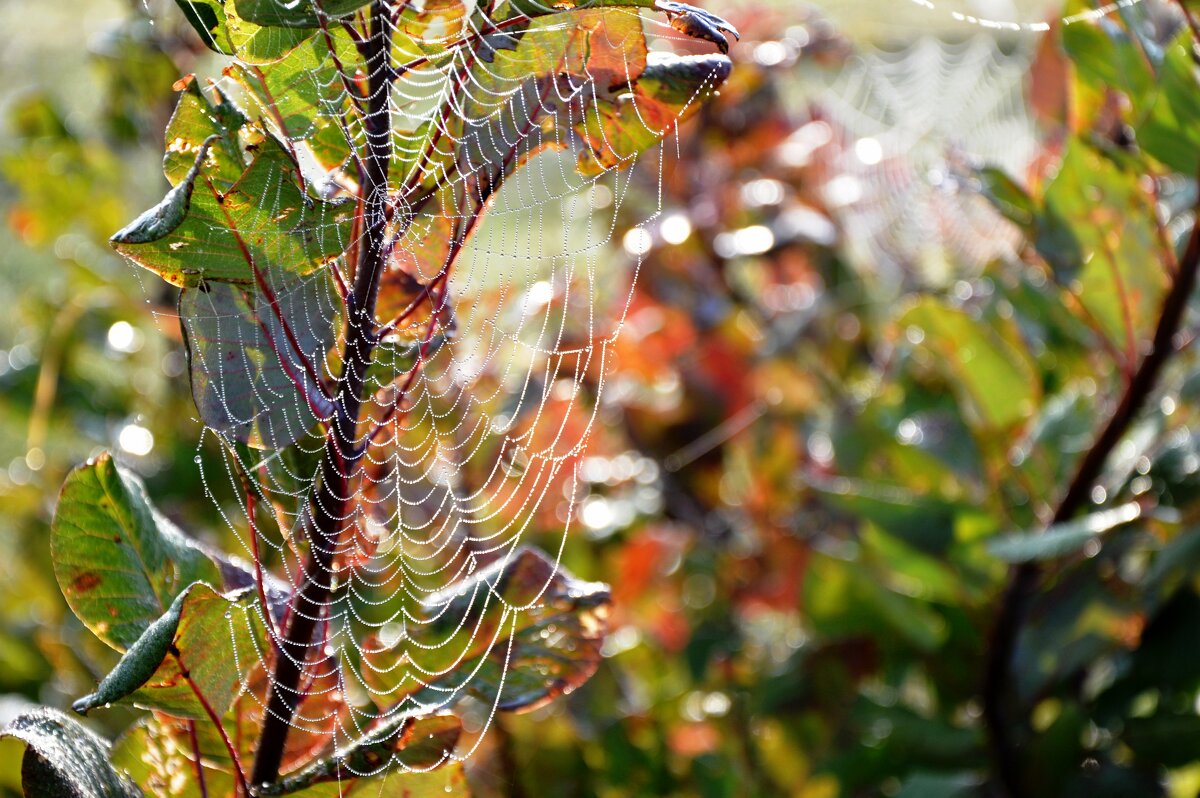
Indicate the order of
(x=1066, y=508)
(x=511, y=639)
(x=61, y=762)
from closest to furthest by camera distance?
(x=61, y=762) → (x=511, y=639) → (x=1066, y=508)

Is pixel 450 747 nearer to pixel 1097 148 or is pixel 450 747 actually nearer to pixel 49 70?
pixel 1097 148

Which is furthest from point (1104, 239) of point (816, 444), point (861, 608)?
point (816, 444)

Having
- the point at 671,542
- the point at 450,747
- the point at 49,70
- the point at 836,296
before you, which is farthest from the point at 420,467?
the point at 49,70

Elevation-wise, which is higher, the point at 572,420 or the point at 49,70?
the point at 572,420

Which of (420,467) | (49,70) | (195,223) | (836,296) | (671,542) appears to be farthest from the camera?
(49,70)

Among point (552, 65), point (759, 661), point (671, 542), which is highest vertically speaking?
point (552, 65)

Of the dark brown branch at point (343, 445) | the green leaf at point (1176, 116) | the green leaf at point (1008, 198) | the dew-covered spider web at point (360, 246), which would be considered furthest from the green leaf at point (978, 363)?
the dark brown branch at point (343, 445)

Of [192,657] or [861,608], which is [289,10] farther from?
[861,608]
